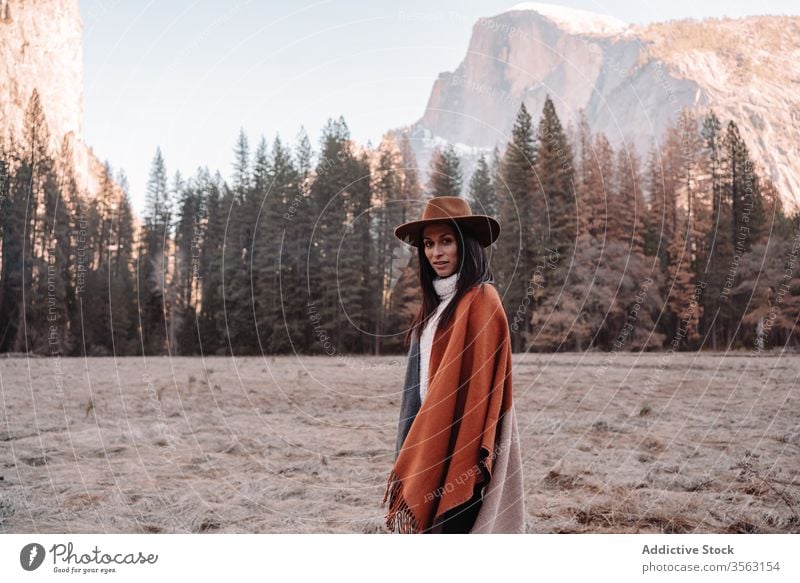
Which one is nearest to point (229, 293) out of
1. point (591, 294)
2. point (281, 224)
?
point (281, 224)

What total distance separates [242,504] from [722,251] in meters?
12.0

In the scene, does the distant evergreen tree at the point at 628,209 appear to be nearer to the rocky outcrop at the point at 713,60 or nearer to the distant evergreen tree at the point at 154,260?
the rocky outcrop at the point at 713,60

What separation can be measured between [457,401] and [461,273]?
572 mm

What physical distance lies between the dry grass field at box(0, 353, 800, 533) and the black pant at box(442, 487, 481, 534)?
5.13 feet

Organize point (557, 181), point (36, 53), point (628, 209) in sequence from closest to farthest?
point (36, 53), point (557, 181), point (628, 209)

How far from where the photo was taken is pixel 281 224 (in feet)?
63.0

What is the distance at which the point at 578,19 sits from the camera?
24.0 ft

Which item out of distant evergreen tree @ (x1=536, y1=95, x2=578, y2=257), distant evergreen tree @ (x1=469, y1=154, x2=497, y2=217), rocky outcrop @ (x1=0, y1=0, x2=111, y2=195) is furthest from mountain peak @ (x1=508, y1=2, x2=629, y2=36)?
distant evergreen tree @ (x1=536, y1=95, x2=578, y2=257)

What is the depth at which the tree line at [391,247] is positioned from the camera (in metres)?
11.5

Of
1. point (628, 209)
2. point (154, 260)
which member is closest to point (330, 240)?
point (154, 260)

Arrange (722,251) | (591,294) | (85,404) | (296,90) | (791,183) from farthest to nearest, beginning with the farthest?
(591,294) → (722,251) → (85,404) → (791,183) → (296,90)

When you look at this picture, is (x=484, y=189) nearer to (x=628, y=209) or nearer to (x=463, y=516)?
(x=628, y=209)

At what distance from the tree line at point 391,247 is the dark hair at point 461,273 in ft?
26.5
